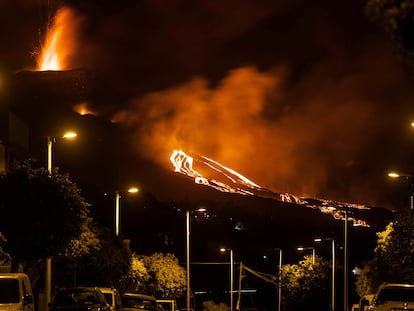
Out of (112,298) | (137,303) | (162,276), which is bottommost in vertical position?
(137,303)

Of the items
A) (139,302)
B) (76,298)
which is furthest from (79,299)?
(139,302)

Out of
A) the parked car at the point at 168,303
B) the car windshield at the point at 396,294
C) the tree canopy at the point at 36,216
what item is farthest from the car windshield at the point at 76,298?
the parked car at the point at 168,303

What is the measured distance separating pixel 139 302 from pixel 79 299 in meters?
7.21

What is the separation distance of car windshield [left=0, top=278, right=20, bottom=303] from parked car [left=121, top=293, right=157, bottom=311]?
1026 cm

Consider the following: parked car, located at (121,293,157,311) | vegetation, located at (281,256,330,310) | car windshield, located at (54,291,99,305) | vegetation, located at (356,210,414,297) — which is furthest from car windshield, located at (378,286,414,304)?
vegetation, located at (281,256,330,310)

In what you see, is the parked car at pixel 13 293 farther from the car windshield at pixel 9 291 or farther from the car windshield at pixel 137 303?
the car windshield at pixel 137 303

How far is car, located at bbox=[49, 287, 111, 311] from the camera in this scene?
2708 centimetres

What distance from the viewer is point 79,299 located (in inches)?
1113

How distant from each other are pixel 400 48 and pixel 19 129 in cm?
4123

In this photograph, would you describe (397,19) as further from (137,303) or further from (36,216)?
(137,303)

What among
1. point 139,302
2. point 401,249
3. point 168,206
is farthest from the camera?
point 168,206

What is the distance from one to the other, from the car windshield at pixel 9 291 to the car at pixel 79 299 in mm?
3790

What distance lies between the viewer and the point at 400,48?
8.07m

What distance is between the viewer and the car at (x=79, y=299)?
27078 millimetres
